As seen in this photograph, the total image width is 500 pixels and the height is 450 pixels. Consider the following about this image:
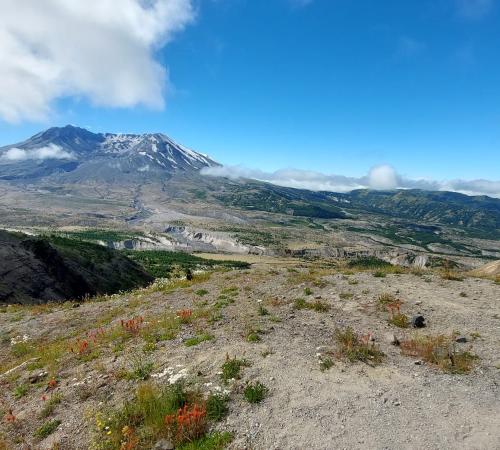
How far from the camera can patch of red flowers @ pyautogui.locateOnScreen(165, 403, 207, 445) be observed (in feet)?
31.6

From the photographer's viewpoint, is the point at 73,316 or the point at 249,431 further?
the point at 73,316

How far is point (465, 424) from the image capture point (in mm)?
9703

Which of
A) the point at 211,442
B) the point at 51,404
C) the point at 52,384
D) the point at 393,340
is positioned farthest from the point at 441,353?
the point at 52,384

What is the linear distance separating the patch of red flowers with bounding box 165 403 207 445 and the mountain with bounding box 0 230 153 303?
109 ft

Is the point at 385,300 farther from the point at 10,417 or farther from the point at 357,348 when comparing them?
the point at 10,417

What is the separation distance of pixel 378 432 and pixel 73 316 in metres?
19.5

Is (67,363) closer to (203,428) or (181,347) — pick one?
(181,347)

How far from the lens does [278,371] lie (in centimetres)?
1243

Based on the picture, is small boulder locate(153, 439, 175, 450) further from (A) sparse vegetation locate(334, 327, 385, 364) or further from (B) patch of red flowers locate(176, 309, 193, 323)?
(B) patch of red flowers locate(176, 309, 193, 323)

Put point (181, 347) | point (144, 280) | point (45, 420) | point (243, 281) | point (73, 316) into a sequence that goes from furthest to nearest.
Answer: point (144, 280) < point (243, 281) < point (73, 316) < point (181, 347) < point (45, 420)

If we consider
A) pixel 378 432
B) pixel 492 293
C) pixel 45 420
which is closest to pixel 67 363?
pixel 45 420

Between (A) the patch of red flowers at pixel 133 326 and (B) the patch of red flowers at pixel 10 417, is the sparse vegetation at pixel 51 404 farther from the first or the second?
(A) the patch of red flowers at pixel 133 326

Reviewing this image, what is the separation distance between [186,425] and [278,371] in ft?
11.9

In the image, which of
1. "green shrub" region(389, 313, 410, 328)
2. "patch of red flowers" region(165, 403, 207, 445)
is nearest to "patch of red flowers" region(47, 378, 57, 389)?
"patch of red flowers" region(165, 403, 207, 445)
